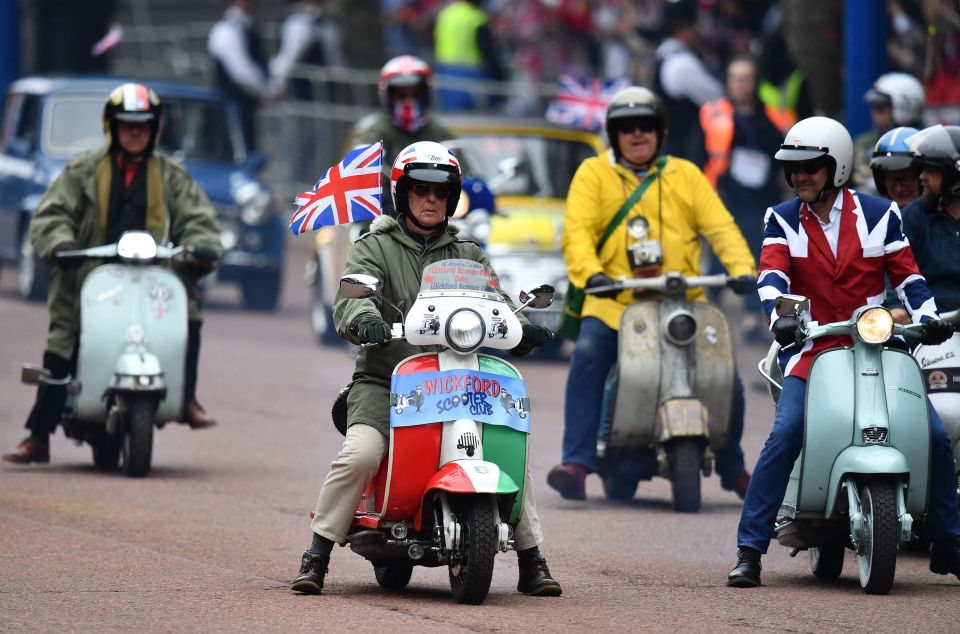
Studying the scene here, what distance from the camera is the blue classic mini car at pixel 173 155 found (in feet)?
65.8

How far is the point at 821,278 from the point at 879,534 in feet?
3.72

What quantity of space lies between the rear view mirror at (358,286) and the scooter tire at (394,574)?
Answer: 1.14 metres

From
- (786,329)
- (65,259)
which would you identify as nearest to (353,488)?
(786,329)

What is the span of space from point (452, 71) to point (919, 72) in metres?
7.87

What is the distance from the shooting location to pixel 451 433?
797 centimetres

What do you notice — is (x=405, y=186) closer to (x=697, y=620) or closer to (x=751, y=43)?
(x=697, y=620)

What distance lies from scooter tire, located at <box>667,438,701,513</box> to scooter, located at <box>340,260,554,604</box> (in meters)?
2.87

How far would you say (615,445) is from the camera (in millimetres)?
11188

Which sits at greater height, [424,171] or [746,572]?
[424,171]

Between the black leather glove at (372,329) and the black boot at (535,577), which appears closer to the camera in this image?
the black leather glove at (372,329)

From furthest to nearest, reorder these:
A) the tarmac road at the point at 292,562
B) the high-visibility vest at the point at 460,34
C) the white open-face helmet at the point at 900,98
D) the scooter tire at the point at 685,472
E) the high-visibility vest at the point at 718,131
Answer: the high-visibility vest at the point at 460,34, the high-visibility vest at the point at 718,131, the white open-face helmet at the point at 900,98, the scooter tire at the point at 685,472, the tarmac road at the point at 292,562

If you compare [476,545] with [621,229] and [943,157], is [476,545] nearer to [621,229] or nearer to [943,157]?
[943,157]

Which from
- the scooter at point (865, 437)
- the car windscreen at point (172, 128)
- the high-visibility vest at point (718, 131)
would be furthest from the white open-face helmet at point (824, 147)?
the car windscreen at point (172, 128)

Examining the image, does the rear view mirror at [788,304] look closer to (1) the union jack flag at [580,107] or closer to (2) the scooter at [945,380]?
(2) the scooter at [945,380]
